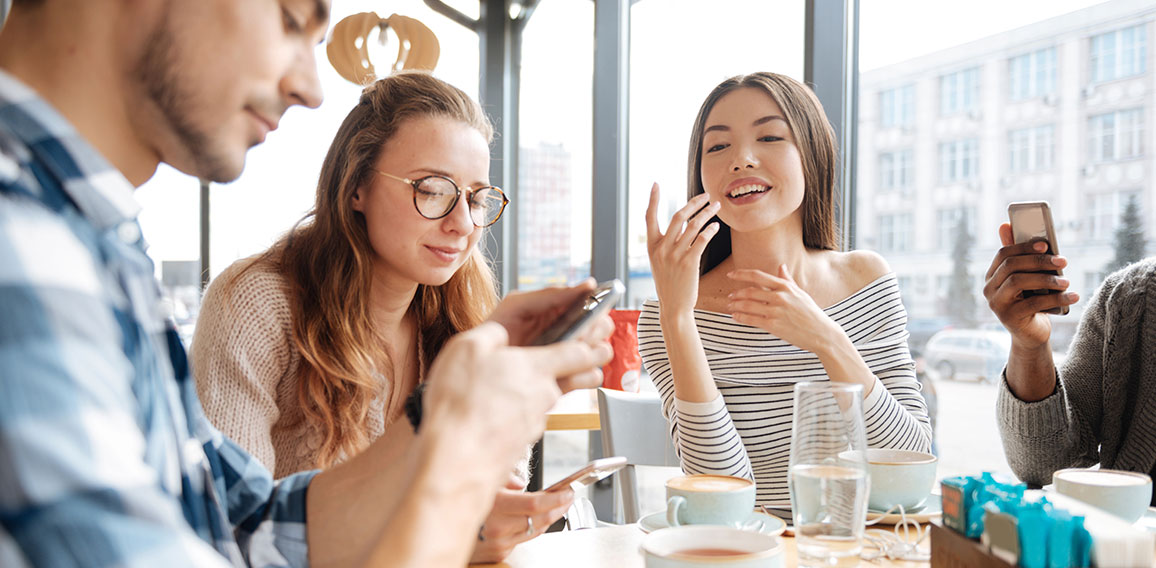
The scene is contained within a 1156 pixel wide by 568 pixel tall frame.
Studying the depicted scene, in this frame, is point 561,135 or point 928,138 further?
point 561,135

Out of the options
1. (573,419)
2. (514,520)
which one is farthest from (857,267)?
(514,520)

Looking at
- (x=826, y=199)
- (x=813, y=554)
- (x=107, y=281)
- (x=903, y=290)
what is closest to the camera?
(x=107, y=281)

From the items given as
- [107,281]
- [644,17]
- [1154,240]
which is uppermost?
[644,17]

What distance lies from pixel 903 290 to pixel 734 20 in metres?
1.41

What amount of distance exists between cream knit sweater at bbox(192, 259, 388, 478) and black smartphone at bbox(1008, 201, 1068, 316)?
4.40ft

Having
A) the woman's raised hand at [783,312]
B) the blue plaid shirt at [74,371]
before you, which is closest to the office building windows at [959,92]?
the woman's raised hand at [783,312]

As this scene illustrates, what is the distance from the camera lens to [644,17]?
4.01 m

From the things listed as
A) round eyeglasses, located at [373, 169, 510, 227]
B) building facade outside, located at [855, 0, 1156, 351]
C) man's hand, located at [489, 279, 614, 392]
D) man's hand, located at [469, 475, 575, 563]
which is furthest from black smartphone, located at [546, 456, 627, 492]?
building facade outside, located at [855, 0, 1156, 351]

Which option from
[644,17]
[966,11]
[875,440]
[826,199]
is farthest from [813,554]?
[644,17]

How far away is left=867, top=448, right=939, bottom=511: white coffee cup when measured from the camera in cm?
115

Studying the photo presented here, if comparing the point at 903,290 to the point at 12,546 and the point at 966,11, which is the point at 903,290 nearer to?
the point at 966,11

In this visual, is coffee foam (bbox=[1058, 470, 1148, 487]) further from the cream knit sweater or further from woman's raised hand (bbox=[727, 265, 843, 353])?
the cream knit sweater

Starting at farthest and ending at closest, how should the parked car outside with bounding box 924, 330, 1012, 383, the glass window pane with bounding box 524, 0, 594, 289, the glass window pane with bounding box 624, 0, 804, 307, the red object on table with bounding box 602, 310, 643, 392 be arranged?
the glass window pane with bounding box 524, 0, 594, 289, the red object on table with bounding box 602, 310, 643, 392, the glass window pane with bounding box 624, 0, 804, 307, the parked car outside with bounding box 924, 330, 1012, 383

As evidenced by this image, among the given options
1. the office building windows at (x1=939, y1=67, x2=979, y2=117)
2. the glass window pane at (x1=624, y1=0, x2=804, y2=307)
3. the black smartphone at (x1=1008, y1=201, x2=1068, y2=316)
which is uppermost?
the glass window pane at (x1=624, y1=0, x2=804, y2=307)
